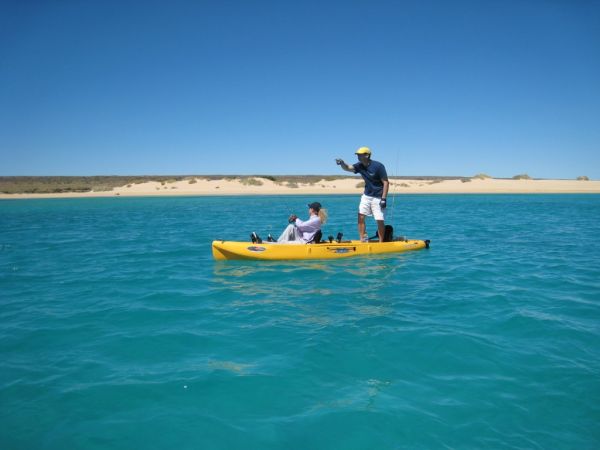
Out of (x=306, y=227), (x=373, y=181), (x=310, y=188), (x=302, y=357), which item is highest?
(x=310, y=188)

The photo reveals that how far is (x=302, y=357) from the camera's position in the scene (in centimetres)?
475

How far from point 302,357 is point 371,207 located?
22.8 feet

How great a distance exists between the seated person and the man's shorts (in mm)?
1114

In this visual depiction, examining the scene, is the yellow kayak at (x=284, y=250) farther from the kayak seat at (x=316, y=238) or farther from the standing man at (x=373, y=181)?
the standing man at (x=373, y=181)

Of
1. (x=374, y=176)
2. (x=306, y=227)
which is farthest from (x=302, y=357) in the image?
(x=374, y=176)

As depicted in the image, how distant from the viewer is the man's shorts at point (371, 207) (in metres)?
10.9

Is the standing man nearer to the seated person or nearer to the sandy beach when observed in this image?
the seated person

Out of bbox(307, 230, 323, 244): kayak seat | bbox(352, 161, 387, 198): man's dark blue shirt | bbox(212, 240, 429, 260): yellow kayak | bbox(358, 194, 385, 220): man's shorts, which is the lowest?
bbox(212, 240, 429, 260): yellow kayak

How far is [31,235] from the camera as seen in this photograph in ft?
54.1

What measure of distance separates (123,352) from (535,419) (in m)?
4.41

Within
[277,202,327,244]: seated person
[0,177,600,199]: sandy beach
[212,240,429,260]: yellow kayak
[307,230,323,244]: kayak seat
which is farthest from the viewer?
[0,177,600,199]: sandy beach

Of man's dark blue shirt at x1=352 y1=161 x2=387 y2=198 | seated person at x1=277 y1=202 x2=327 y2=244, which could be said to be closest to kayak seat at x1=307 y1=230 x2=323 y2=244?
seated person at x1=277 y1=202 x2=327 y2=244

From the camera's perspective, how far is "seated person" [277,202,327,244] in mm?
10641

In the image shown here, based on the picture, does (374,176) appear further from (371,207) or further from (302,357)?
(302,357)
